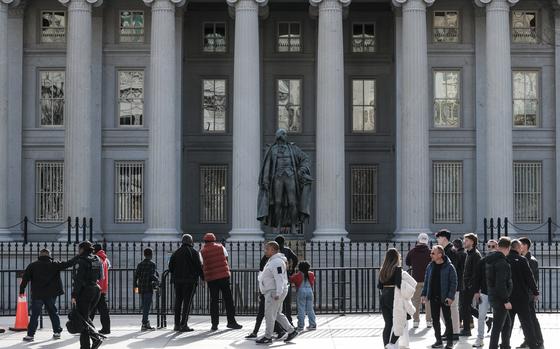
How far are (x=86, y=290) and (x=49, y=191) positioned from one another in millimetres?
21700

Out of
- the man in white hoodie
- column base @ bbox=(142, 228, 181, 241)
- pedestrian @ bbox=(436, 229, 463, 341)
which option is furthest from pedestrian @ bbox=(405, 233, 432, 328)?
column base @ bbox=(142, 228, 181, 241)

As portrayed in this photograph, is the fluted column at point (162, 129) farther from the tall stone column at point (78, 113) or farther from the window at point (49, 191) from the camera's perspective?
the window at point (49, 191)

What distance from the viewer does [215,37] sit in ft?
145

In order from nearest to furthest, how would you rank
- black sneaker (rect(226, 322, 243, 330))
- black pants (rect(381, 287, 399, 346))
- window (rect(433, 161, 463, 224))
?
black pants (rect(381, 287, 399, 346)), black sneaker (rect(226, 322, 243, 330)), window (rect(433, 161, 463, 224))

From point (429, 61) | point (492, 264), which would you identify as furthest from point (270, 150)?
point (429, 61)

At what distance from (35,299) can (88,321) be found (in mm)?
2650

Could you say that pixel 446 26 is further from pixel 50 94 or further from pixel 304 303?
pixel 304 303

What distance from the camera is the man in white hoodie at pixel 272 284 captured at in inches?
846

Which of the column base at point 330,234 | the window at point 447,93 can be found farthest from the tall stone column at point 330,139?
the window at point 447,93

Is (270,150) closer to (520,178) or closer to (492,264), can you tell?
(492,264)

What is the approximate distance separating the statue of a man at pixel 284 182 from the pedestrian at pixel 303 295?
5.49m

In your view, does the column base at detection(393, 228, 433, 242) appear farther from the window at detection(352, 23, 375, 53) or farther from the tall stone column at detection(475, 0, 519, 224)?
the window at detection(352, 23, 375, 53)

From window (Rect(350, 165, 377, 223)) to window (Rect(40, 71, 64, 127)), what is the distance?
1078 centimetres

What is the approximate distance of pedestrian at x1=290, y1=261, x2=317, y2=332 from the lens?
945 inches
